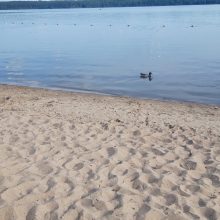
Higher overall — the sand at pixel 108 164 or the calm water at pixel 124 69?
the sand at pixel 108 164

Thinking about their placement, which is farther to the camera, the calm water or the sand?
the calm water

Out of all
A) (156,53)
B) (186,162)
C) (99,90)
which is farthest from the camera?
(156,53)

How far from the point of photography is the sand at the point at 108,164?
225 inches

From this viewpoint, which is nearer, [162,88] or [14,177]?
[14,177]

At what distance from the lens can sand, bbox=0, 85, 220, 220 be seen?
18.7 ft

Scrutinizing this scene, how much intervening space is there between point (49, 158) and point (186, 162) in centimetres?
253

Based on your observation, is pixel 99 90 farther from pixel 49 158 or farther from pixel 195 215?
pixel 195 215

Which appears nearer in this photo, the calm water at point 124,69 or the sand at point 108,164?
the sand at point 108,164

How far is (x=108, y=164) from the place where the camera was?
7.25 m

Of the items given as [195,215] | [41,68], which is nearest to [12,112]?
[195,215]

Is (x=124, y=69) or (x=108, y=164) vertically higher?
(x=108, y=164)

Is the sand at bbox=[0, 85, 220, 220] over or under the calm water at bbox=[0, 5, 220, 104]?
over

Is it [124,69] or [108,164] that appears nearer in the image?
[108,164]

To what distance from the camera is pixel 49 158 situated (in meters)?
7.60
